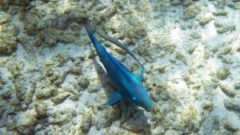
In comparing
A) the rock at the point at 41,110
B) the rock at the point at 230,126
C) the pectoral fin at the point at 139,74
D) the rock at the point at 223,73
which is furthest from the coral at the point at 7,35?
the rock at the point at 230,126

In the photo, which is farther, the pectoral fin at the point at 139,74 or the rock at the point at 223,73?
the rock at the point at 223,73

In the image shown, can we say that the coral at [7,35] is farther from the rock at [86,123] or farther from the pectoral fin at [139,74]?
the pectoral fin at [139,74]

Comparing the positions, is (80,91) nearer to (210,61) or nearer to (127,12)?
(127,12)

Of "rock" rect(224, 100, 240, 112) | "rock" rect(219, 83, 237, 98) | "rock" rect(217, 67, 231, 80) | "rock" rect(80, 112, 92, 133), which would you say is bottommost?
"rock" rect(80, 112, 92, 133)

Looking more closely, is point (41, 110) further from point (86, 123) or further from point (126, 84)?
point (126, 84)

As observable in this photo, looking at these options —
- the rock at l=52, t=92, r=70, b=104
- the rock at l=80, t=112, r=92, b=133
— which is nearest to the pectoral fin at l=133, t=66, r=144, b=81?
the rock at l=80, t=112, r=92, b=133

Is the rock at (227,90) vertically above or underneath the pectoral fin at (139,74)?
underneath

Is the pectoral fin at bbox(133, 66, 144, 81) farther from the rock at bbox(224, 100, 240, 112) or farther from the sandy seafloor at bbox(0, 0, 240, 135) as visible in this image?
the rock at bbox(224, 100, 240, 112)

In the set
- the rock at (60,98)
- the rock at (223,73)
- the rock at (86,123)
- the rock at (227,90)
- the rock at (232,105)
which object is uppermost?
the rock at (223,73)

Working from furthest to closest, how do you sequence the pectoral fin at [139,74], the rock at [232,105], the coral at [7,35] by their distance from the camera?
the coral at [7,35] < the rock at [232,105] < the pectoral fin at [139,74]

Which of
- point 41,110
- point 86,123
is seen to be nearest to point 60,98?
point 41,110
